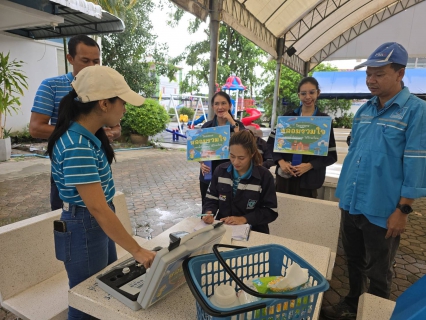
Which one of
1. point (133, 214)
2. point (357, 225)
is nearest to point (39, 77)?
point (133, 214)

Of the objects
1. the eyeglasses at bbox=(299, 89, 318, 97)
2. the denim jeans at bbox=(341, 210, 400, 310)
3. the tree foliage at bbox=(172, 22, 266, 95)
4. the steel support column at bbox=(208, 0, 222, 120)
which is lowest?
the denim jeans at bbox=(341, 210, 400, 310)

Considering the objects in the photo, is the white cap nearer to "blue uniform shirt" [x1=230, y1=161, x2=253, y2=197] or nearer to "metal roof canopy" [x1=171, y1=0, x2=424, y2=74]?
"blue uniform shirt" [x1=230, y1=161, x2=253, y2=197]

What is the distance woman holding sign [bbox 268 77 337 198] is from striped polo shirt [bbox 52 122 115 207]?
6.14 feet

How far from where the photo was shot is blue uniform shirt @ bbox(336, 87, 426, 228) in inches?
69.9

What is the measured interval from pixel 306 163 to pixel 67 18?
825cm

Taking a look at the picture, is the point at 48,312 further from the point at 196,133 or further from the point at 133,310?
the point at 196,133

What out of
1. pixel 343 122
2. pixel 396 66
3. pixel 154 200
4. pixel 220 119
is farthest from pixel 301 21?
pixel 343 122

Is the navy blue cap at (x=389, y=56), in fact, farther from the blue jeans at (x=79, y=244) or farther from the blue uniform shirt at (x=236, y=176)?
the blue jeans at (x=79, y=244)

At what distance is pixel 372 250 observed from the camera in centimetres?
201

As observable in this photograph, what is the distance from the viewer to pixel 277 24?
9.73 m

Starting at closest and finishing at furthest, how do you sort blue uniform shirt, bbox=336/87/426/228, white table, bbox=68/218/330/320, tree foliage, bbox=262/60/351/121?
white table, bbox=68/218/330/320 → blue uniform shirt, bbox=336/87/426/228 → tree foliage, bbox=262/60/351/121

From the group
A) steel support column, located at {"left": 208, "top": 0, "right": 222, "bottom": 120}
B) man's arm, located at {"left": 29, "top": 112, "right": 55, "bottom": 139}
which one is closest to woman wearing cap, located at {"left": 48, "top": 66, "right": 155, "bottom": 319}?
man's arm, located at {"left": 29, "top": 112, "right": 55, "bottom": 139}

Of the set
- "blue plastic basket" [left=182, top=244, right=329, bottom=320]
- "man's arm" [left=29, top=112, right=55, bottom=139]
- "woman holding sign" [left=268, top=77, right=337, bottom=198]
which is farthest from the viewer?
"woman holding sign" [left=268, top=77, right=337, bottom=198]

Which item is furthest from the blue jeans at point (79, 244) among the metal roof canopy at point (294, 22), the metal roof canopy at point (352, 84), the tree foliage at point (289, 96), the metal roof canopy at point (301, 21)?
the tree foliage at point (289, 96)
